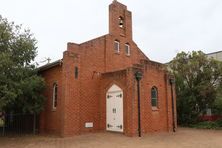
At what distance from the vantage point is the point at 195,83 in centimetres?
2380

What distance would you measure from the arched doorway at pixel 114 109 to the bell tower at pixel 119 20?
5.49 meters

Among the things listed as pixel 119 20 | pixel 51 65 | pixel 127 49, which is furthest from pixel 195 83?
pixel 51 65

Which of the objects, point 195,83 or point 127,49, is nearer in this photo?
point 127,49

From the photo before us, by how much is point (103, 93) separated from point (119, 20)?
6.89m

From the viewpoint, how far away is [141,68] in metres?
17.0

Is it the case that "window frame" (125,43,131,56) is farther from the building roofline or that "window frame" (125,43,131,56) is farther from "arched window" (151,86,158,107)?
the building roofline

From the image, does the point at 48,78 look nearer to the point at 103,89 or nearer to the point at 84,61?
→ the point at 84,61

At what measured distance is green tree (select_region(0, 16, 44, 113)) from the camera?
44.5ft

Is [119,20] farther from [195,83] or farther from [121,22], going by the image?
[195,83]

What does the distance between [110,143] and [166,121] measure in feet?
23.6

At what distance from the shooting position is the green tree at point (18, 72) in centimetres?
1355

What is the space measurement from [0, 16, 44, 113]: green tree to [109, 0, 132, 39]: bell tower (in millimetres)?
6932

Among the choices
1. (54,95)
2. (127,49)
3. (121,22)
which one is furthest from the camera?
(127,49)

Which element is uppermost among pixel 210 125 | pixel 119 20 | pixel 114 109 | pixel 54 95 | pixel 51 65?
pixel 119 20
